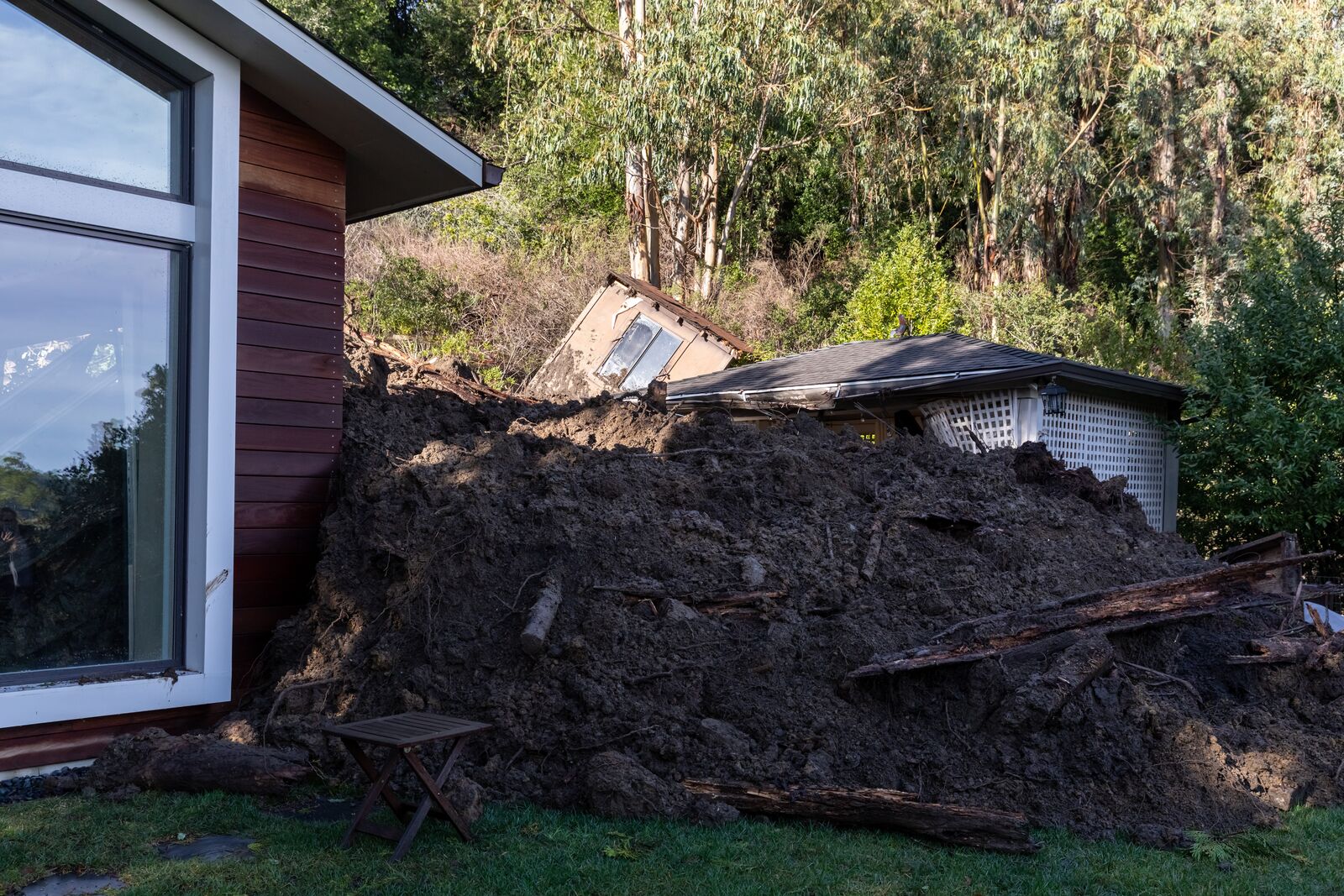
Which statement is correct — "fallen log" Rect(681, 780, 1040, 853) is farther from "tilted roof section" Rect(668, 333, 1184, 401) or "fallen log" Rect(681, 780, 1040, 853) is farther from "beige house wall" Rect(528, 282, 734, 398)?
"beige house wall" Rect(528, 282, 734, 398)

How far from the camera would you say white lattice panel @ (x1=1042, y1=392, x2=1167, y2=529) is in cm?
1218

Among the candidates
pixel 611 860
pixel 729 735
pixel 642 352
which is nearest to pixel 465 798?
pixel 611 860

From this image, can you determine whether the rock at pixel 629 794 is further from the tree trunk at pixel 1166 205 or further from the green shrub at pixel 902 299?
the tree trunk at pixel 1166 205


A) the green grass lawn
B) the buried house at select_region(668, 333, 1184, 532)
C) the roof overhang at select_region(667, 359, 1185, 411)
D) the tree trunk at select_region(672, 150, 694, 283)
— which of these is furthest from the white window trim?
the tree trunk at select_region(672, 150, 694, 283)

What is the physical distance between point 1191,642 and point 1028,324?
738 inches

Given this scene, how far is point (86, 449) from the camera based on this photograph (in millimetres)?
5586

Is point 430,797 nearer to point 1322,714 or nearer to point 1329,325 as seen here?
point 1322,714

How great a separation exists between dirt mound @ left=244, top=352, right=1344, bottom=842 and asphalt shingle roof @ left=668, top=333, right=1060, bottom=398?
4.82 meters

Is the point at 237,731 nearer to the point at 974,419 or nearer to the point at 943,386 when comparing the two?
Result: the point at 943,386

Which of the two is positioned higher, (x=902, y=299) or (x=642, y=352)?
(x=902, y=299)

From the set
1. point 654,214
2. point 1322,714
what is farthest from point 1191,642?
point 654,214

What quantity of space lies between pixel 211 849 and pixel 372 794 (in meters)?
0.81

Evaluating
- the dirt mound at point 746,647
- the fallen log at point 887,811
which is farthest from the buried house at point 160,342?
the fallen log at point 887,811

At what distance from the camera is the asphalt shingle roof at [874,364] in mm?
12398
